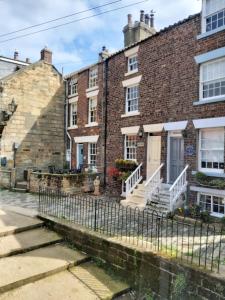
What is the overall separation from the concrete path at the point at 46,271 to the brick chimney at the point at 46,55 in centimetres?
1507

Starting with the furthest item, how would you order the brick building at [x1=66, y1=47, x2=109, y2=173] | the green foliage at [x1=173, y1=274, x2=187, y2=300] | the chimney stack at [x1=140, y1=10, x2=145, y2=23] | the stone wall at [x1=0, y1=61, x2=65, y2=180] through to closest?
the stone wall at [x1=0, y1=61, x2=65, y2=180]
the brick building at [x1=66, y1=47, x2=109, y2=173]
the chimney stack at [x1=140, y1=10, x2=145, y2=23]
the green foliage at [x1=173, y1=274, x2=187, y2=300]

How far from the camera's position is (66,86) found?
21188 mm

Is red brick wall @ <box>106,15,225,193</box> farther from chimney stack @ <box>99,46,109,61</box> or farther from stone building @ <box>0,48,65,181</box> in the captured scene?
stone building @ <box>0,48,65,181</box>

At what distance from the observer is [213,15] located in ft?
37.7

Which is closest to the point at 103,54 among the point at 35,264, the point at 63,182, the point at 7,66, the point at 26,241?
the point at 7,66

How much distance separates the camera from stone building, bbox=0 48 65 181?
18.0m

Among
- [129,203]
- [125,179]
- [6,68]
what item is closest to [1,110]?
[6,68]

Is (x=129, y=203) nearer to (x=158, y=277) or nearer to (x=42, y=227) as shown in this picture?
(x=42, y=227)

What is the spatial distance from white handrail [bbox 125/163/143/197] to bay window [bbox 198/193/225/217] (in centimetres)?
333

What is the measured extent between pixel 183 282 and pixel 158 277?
0.57 metres

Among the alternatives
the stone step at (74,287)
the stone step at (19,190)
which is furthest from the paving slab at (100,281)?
the stone step at (19,190)

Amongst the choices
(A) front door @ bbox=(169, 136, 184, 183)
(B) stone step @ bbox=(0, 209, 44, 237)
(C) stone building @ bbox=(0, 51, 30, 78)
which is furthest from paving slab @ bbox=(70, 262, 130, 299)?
(C) stone building @ bbox=(0, 51, 30, 78)

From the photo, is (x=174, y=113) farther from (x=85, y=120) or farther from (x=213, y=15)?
(x=85, y=120)

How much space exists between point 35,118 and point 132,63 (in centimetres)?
796
